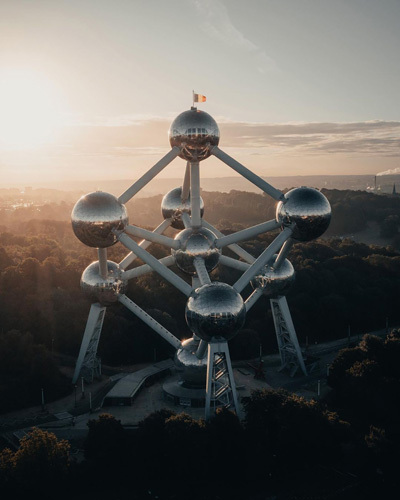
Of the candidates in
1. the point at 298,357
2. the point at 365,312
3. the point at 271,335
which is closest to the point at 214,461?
the point at 298,357

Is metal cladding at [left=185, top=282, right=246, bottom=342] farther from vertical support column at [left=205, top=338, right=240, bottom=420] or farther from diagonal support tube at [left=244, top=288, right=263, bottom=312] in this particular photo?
diagonal support tube at [left=244, top=288, right=263, bottom=312]

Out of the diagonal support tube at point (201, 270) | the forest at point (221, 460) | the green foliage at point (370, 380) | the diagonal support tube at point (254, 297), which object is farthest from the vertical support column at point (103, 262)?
the green foliage at point (370, 380)

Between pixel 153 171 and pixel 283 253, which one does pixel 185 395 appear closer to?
pixel 283 253

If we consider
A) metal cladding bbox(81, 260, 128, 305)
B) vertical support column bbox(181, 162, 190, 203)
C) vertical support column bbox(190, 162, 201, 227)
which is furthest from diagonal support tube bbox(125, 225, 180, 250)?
vertical support column bbox(181, 162, 190, 203)

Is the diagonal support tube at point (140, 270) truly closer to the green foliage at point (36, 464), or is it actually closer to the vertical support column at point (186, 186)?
the vertical support column at point (186, 186)

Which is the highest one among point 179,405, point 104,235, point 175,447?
point 104,235

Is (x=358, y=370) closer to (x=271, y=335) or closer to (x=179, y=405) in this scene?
(x=179, y=405)
